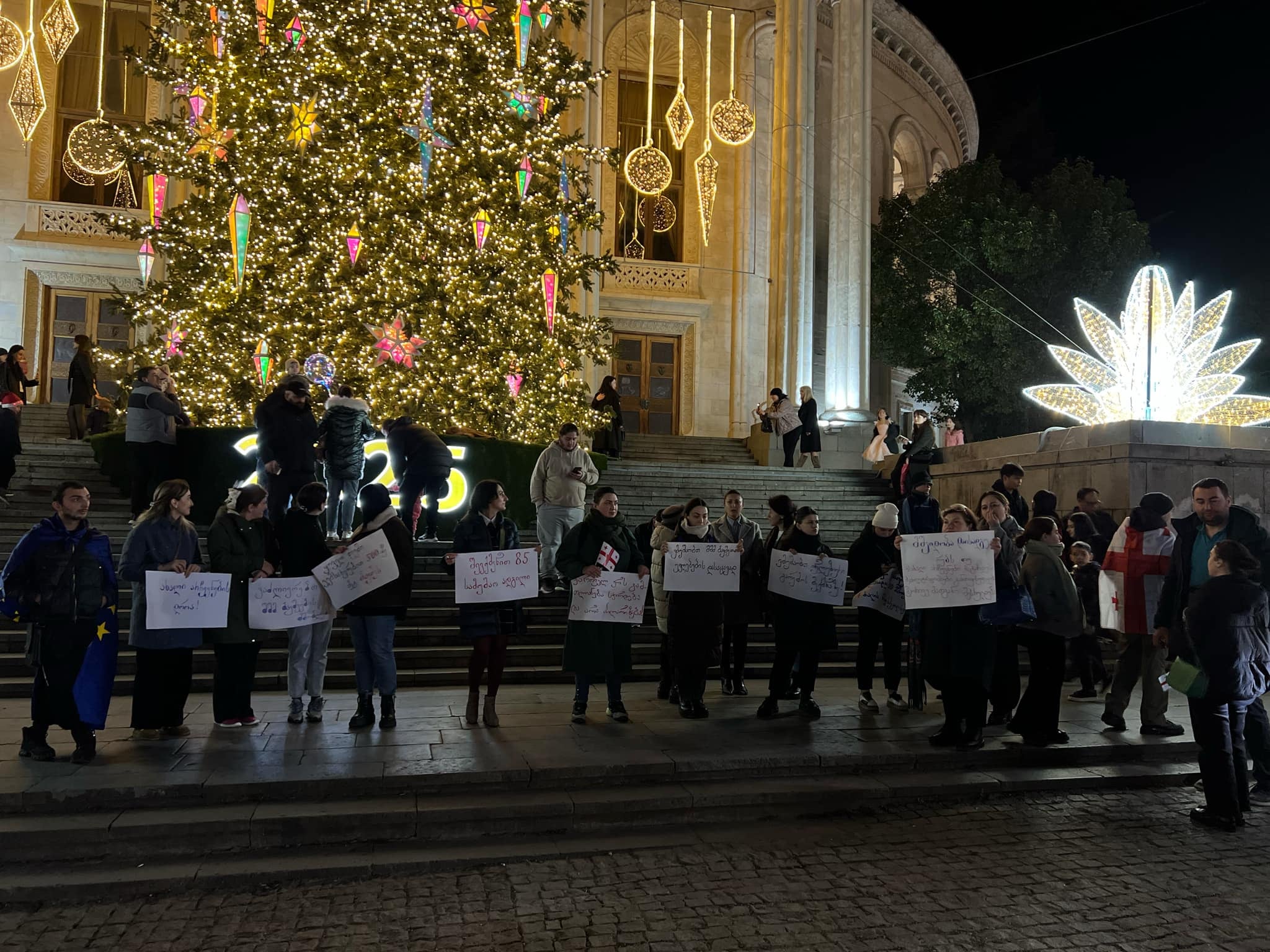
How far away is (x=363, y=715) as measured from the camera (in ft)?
23.4

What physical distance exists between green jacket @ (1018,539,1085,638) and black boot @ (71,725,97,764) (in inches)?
251

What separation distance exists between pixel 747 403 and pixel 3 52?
17.8 metres

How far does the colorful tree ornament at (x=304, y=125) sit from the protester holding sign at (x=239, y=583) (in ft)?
30.9

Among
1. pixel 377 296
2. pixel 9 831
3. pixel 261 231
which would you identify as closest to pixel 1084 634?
pixel 9 831

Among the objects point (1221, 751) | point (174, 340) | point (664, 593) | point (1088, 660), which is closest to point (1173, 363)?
point (1088, 660)

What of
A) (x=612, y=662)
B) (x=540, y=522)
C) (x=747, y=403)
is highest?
(x=747, y=403)

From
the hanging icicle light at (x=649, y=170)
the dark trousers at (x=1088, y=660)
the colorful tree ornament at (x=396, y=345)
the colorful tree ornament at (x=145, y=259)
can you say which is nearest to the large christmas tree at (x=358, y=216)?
the colorful tree ornament at (x=396, y=345)

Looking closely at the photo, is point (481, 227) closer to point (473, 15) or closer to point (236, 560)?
point (473, 15)

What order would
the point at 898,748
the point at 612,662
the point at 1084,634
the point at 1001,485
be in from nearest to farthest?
the point at 898,748 < the point at 612,662 < the point at 1084,634 < the point at 1001,485

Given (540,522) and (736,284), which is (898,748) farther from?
(736,284)

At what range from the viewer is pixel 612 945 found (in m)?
4.08

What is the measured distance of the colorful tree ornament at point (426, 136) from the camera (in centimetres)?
1439

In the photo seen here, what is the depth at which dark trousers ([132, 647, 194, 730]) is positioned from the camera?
6719 mm

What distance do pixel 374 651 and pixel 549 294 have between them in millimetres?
9347
